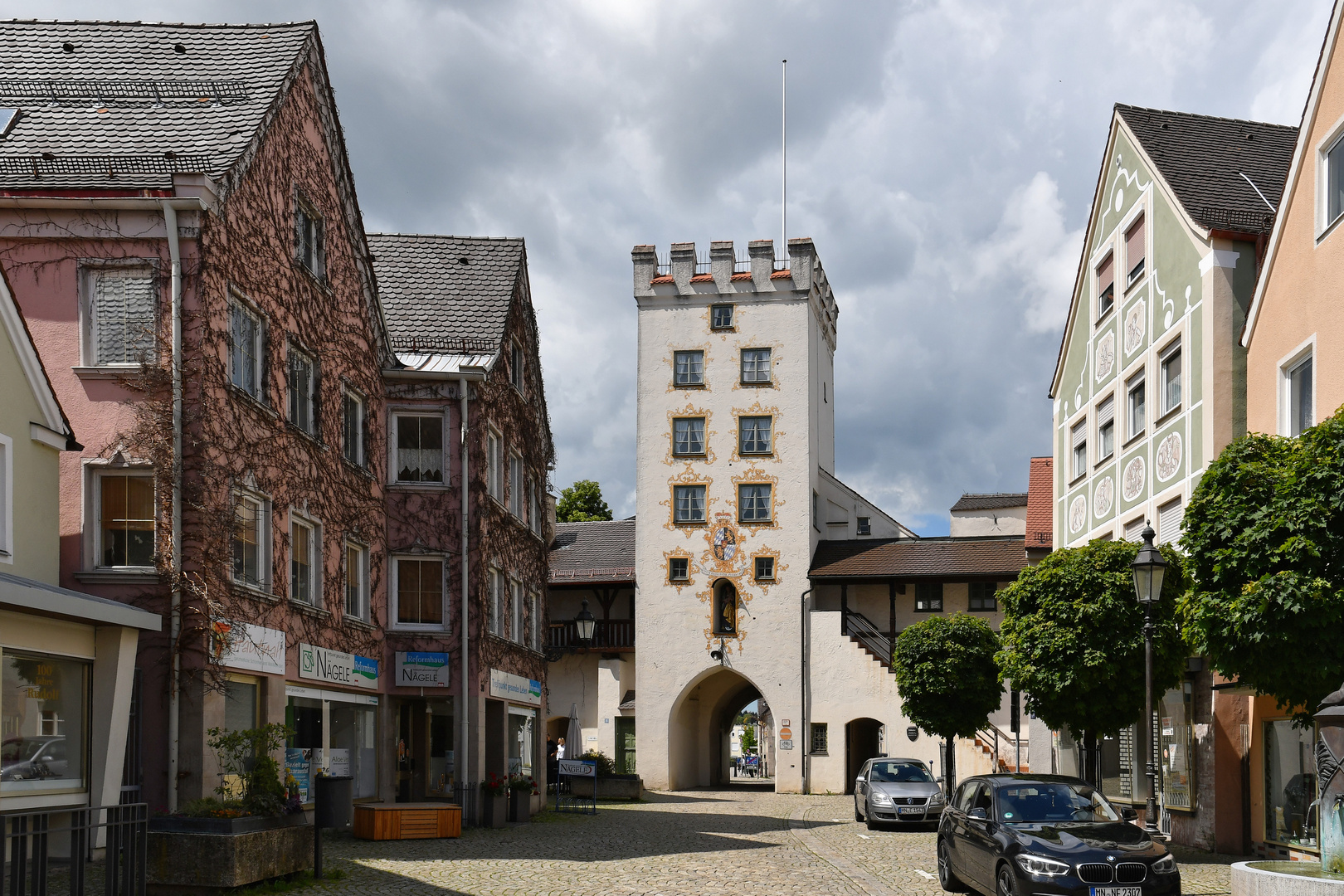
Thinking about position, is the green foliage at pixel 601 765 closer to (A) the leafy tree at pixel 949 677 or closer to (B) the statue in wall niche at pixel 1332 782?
(A) the leafy tree at pixel 949 677

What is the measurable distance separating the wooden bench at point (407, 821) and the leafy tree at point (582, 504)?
4369 centimetres

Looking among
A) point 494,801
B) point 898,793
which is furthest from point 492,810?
point 898,793

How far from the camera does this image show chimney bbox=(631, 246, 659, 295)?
50031mm

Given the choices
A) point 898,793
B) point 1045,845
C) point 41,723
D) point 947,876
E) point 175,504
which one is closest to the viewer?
point 1045,845

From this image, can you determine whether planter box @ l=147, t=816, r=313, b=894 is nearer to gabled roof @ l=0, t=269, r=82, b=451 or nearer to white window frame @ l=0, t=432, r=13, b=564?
white window frame @ l=0, t=432, r=13, b=564

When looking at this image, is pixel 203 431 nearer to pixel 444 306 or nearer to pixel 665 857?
pixel 665 857

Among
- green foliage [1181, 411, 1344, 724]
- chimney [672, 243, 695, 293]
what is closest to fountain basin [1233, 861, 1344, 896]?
green foliage [1181, 411, 1344, 724]

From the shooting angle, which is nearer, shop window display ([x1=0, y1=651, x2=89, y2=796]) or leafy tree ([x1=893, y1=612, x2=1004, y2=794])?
shop window display ([x1=0, y1=651, x2=89, y2=796])

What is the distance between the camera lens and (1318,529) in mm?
14062

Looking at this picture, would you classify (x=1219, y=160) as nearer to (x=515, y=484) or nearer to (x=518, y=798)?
(x=515, y=484)

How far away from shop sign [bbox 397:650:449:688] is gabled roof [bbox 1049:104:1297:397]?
50.4 ft

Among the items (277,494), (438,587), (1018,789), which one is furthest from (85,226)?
(1018,789)

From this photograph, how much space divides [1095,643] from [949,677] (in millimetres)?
11735

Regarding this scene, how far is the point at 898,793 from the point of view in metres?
28.6
